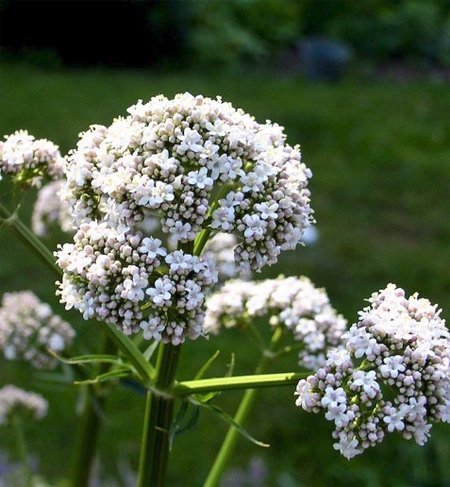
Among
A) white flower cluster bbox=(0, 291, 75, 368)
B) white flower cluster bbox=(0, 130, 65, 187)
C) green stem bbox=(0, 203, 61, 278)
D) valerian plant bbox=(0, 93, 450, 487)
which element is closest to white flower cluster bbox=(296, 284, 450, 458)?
valerian plant bbox=(0, 93, 450, 487)

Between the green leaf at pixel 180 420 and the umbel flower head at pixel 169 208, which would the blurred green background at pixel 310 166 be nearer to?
the umbel flower head at pixel 169 208

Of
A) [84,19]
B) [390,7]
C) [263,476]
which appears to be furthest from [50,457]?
[390,7]

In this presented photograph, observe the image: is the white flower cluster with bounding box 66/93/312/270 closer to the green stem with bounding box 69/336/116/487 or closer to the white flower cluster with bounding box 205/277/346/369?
the white flower cluster with bounding box 205/277/346/369

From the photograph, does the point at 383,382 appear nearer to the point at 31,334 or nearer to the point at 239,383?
the point at 239,383

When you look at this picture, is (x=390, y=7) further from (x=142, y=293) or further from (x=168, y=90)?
(x=142, y=293)

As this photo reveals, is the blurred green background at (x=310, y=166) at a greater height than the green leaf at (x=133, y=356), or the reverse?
the blurred green background at (x=310, y=166)

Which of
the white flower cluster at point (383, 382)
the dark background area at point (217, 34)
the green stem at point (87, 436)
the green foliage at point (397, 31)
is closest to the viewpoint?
the white flower cluster at point (383, 382)

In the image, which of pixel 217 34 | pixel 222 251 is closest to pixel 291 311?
pixel 222 251

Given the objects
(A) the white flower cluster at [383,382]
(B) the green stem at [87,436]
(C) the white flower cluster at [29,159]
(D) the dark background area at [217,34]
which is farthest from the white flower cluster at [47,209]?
(D) the dark background area at [217,34]
